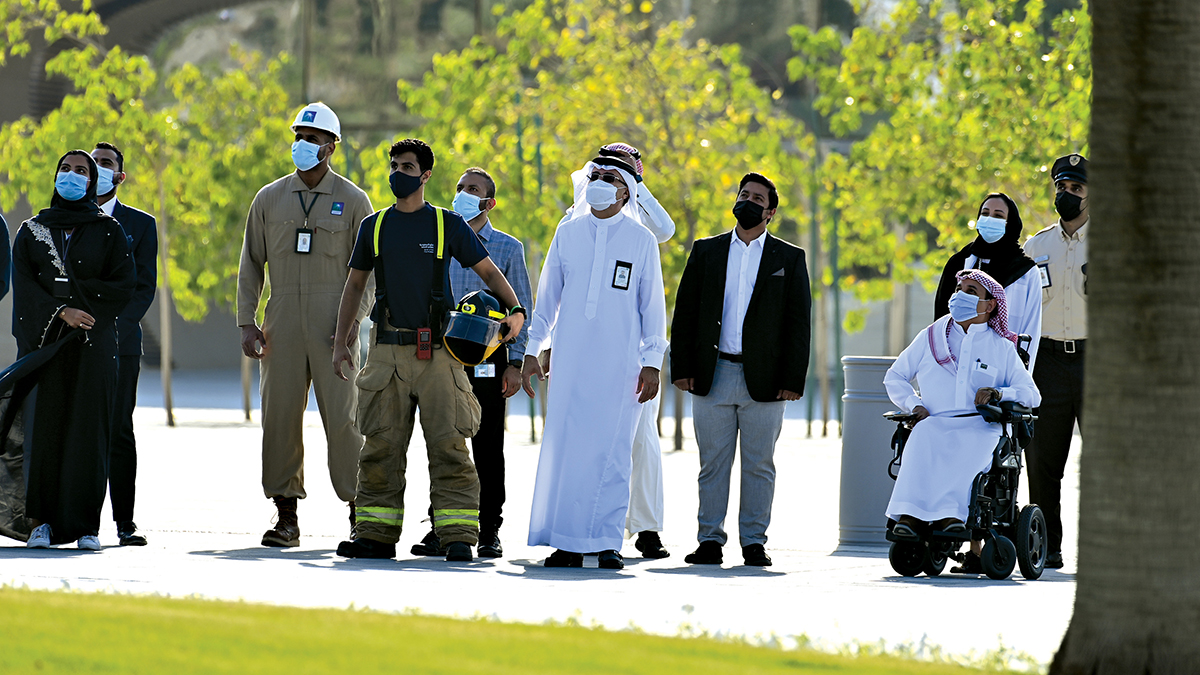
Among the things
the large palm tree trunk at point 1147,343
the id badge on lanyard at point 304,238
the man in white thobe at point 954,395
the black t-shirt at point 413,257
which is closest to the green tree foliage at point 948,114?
the man in white thobe at point 954,395

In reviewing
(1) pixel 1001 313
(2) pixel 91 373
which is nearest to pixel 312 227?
(2) pixel 91 373

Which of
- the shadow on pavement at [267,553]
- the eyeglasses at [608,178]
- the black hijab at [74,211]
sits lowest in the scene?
the shadow on pavement at [267,553]

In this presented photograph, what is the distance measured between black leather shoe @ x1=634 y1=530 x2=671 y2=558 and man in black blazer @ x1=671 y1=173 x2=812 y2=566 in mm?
345

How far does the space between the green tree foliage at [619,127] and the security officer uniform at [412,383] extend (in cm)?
1079

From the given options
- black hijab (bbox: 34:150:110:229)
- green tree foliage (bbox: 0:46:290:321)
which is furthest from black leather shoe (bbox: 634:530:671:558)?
green tree foliage (bbox: 0:46:290:321)

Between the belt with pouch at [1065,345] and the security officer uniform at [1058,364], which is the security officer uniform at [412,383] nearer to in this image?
the security officer uniform at [1058,364]

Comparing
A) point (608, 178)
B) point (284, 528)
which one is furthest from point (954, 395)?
point (284, 528)

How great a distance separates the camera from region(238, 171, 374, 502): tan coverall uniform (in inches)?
372

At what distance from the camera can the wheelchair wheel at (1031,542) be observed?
27.7ft

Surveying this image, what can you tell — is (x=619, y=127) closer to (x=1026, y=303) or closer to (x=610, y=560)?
(x=1026, y=303)

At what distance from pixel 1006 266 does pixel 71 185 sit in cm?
495

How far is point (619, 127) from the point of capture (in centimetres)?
2033

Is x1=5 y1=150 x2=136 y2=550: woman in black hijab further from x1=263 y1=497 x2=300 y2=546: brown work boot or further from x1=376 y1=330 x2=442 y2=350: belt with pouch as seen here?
x1=376 y1=330 x2=442 y2=350: belt with pouch

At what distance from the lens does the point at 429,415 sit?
8.61 meters
